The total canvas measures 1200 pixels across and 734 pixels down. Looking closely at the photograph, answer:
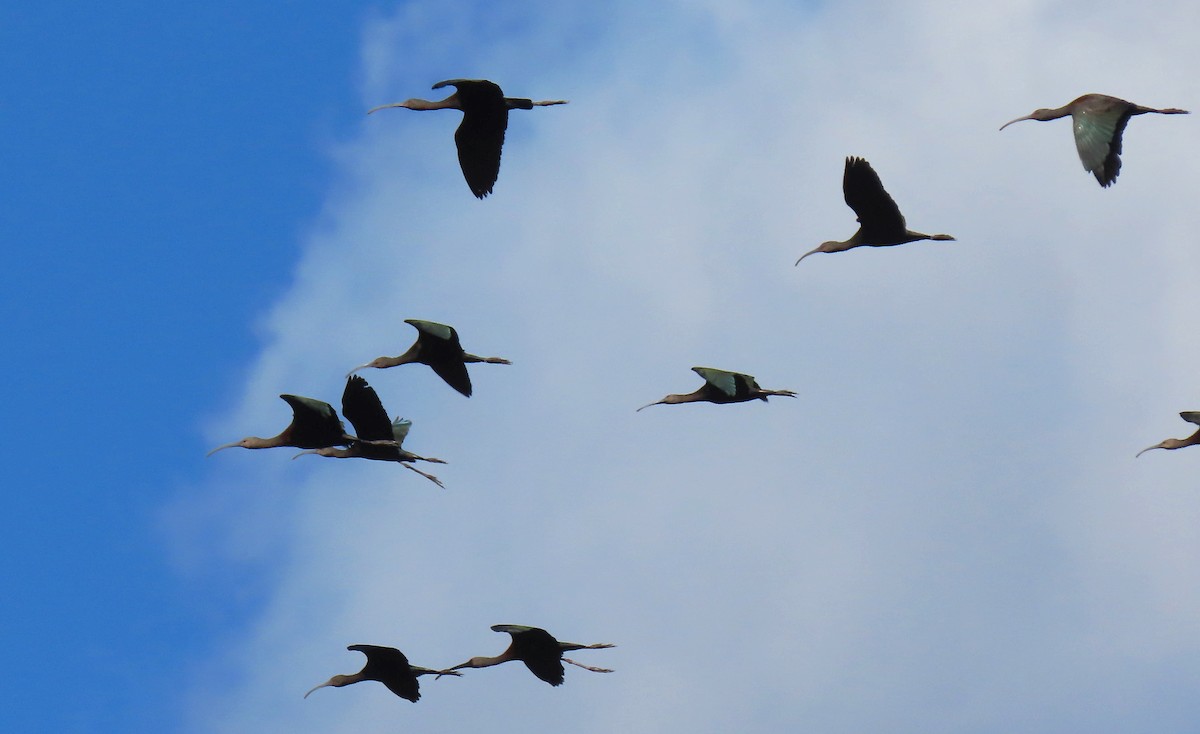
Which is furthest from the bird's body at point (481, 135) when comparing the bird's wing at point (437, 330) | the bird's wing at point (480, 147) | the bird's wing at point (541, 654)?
the bird's wing at point (541, 654)

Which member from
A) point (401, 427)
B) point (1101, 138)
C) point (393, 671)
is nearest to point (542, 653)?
point (393, 671)

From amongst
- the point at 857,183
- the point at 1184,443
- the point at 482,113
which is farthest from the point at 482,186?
the point at 1184,443

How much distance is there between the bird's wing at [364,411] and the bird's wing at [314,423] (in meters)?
0.25

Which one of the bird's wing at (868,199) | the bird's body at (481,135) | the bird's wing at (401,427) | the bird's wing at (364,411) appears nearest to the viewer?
the bird's wing at (868,199)

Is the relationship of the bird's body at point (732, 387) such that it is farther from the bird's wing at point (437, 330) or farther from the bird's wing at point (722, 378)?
the bird's wing at point (437, 330)

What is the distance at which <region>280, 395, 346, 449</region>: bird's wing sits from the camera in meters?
26.1

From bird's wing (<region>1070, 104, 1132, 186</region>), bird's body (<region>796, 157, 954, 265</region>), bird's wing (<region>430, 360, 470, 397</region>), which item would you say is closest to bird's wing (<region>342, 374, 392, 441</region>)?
bird's wing (<region>430, 360, 470, 397</region>)

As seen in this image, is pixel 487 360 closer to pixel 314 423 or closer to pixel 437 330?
pixel 437 330

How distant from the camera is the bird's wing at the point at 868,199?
2456cm

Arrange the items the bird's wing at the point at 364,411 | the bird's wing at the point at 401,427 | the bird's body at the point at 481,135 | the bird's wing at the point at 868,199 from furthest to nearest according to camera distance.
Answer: the bird's wing at the point at 401,427
the bird's body at the point at 481,135
the bird's wing at the point at 364,411
the bird's wing at the point at 868,199

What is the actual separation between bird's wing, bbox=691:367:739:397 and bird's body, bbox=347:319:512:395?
3184 mm

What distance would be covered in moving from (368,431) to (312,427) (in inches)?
33.8

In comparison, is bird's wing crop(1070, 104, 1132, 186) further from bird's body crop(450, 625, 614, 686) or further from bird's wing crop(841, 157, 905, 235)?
bird's body crop(450, 625, 614, 686)

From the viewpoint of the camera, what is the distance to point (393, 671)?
2641 centimetres
